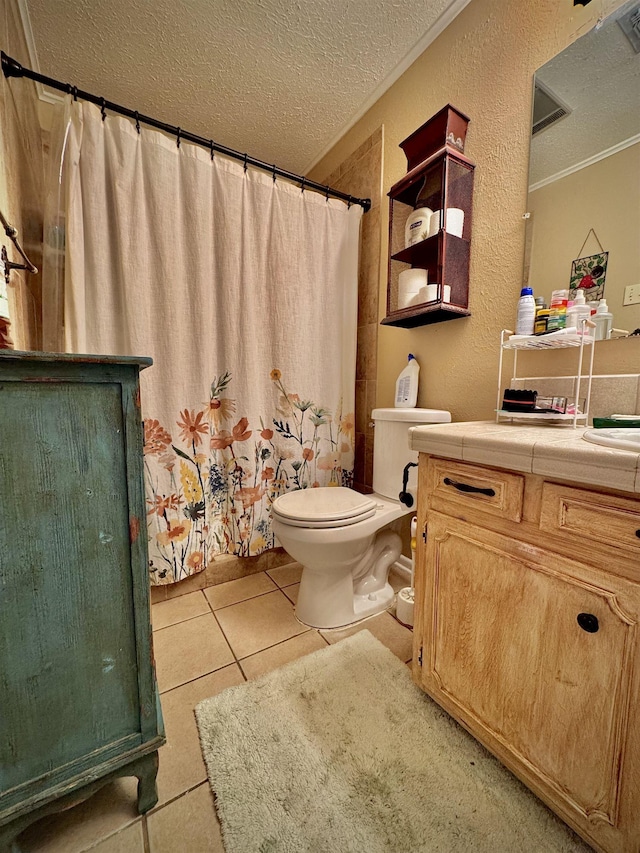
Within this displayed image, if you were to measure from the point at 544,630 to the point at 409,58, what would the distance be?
2.12m

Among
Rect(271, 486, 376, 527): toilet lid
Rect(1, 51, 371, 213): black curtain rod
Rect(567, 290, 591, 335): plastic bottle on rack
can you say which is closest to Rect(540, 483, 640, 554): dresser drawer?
Rect(567, 290, 591, 335): plastic bottle on rack

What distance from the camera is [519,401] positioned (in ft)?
3.21

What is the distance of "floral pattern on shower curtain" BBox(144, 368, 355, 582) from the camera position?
4.66 ft

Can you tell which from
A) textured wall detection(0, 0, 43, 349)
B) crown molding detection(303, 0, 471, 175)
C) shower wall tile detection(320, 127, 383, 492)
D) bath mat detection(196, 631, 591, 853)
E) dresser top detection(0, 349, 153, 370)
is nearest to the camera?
dresser top detection(0, 349, 153, 370)

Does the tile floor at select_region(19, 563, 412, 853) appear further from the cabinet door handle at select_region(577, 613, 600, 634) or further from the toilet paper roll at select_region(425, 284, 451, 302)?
the toilet paper roll at select_region(425, 284, 451, 302)

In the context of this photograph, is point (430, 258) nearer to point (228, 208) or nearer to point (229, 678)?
point (228, 208)

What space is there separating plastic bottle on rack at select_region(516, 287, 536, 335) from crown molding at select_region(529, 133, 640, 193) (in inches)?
13.3

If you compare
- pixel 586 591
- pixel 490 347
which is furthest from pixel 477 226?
pixel 586 591

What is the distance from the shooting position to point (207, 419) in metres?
1.49

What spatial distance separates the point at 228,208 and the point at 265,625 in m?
1.72

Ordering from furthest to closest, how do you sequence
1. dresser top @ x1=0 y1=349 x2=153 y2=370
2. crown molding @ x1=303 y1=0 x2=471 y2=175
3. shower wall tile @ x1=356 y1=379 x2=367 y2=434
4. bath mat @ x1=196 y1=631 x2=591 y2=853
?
shower wall tile @ x1=356 y1=379 x2=367 y2=434 → crown molding @ x1=303 y1=0 x2=471 y2=175 → bath mat @ x1=196 y1=631 x2=591 y2=853 → dresser top @ x1=0 y1=349 x2=153 y2=370

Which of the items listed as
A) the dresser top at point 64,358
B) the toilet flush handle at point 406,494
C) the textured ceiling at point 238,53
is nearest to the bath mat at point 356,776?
the toilet flush handle at point 406,494

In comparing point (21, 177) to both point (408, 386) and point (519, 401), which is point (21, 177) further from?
point (519, 401)

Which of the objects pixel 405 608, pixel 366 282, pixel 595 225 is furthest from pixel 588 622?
pixel 366 282
